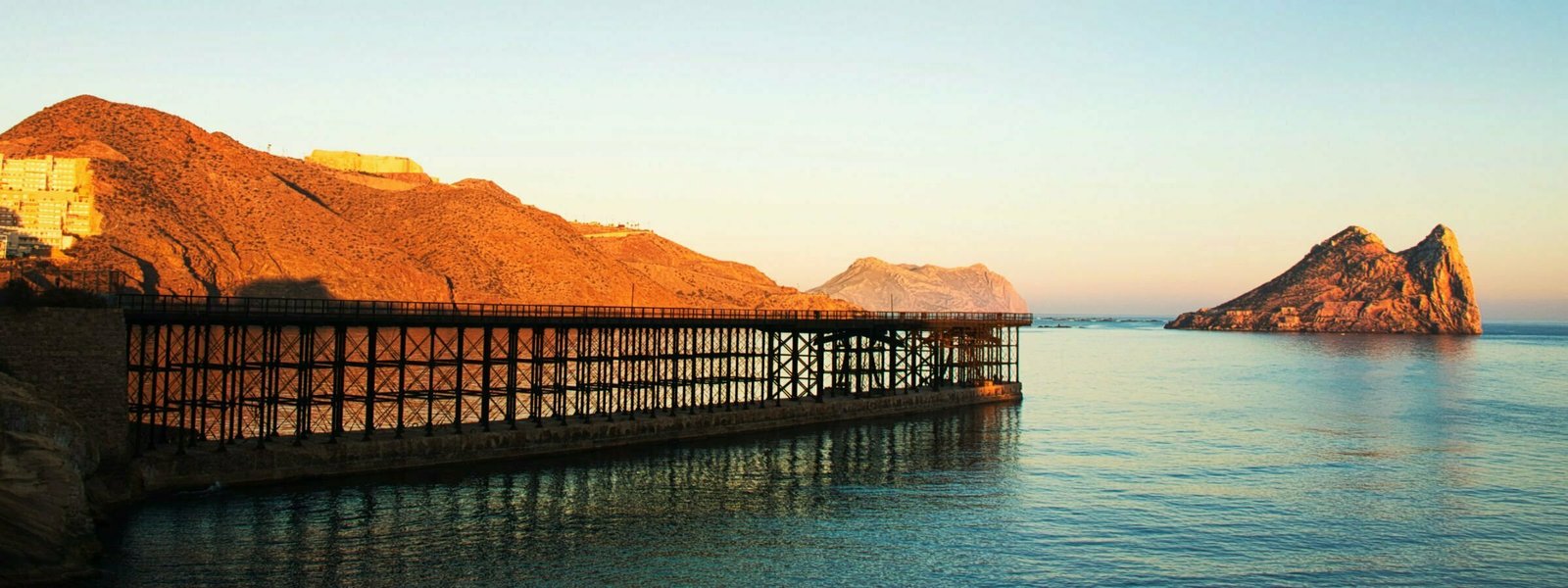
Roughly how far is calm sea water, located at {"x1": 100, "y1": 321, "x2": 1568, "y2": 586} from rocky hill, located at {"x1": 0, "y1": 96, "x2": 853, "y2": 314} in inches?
2853

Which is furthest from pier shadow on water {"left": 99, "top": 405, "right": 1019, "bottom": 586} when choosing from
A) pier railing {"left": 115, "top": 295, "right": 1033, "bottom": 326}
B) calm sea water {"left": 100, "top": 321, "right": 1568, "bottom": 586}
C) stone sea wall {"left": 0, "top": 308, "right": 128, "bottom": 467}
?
pier railing {"left": 115, "top": 295, "right": 1033, "bottom": 326}

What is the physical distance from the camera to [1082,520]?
44719mm

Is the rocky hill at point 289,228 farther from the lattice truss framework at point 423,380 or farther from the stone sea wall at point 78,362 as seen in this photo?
the stone sea wall at point 78,362

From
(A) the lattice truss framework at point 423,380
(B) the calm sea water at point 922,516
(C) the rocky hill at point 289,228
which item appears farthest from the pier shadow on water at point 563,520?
(C) the rocky hill at point 289,228

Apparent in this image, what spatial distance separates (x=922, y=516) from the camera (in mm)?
45062

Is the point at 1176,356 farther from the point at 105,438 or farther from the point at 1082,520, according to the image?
the point at 105,438

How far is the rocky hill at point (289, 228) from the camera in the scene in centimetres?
11381

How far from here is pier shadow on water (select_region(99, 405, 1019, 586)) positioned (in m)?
34.4

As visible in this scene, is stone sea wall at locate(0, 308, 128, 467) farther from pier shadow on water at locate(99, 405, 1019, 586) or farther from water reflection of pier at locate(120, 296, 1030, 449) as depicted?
pier shadow on water at locate(99, 405, 1019, 586)

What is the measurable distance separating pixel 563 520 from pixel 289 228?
109 m

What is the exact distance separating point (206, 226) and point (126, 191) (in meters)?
8.83

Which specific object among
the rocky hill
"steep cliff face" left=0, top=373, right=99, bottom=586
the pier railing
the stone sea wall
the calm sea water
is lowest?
the calm sea water

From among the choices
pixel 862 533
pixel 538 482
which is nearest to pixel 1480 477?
pixel 862 533

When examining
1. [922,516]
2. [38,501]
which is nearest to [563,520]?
[922,516]
